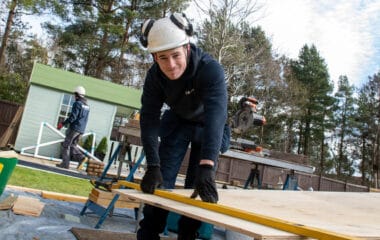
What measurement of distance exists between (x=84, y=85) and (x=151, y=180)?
10814mm

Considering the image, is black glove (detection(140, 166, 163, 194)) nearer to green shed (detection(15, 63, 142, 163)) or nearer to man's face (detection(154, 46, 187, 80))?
man's face (detection(154, 46, 187, 80))

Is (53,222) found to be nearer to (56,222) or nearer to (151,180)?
(56,222)

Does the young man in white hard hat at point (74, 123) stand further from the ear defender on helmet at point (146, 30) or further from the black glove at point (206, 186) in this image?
the black glove at point (206, 186)

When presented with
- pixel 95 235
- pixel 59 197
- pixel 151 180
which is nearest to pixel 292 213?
pixel 151 180

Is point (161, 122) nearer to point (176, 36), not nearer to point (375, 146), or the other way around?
point (176, 36)

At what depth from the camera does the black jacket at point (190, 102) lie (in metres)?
1.89

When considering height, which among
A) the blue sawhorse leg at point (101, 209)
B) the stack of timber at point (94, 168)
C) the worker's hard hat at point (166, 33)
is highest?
the worker's hard hat at point (166, 33)

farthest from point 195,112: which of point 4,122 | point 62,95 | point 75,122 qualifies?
point 4,122

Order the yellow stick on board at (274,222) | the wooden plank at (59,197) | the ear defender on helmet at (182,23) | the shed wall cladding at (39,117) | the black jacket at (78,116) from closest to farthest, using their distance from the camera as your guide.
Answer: the yellow stick on board at (274,222) → the ear defender on helmet at (182,23) → the wooden plank at (59,197) → the black jacket at (78,116) → the shed wall cladding at (39,117)

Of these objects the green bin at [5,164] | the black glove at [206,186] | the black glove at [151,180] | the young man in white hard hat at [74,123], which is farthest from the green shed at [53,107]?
the black glove at [206,186]

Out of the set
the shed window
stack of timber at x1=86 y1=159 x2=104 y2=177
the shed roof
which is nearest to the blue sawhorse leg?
stack of timber at x1=86 y1=159 x2=104 y2=177

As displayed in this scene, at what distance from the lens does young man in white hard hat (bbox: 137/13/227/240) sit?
1.87 metres

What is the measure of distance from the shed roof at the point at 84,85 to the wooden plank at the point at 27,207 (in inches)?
329

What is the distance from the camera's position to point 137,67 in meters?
21.6
